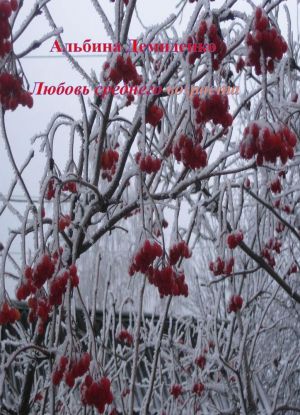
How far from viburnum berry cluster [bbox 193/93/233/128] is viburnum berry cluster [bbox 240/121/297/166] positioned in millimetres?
116

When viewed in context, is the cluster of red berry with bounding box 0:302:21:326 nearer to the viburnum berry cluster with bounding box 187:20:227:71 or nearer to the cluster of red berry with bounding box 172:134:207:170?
the cluster of red berry with bounding box 172:134:207:170

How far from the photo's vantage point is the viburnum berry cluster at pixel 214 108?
180cm

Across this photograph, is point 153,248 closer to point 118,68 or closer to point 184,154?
point 184,154

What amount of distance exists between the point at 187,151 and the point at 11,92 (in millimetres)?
686

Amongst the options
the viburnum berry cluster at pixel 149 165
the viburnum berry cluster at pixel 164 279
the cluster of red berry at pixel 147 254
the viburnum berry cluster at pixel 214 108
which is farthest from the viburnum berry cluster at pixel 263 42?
the viburnum berry cluster at pixel 164 279

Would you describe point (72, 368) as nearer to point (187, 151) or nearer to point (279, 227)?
point (187, 151)

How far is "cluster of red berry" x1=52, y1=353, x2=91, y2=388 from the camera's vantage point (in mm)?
1882

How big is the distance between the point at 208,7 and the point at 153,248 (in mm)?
844

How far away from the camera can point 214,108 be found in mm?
1807

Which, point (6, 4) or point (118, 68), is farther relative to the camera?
point (118, 68)

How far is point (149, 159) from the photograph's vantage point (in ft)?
6.93

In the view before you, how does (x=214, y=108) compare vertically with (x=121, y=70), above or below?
below

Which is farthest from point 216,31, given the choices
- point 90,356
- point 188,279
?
point 188,279

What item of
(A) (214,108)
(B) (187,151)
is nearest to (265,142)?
(A) (214,108)
